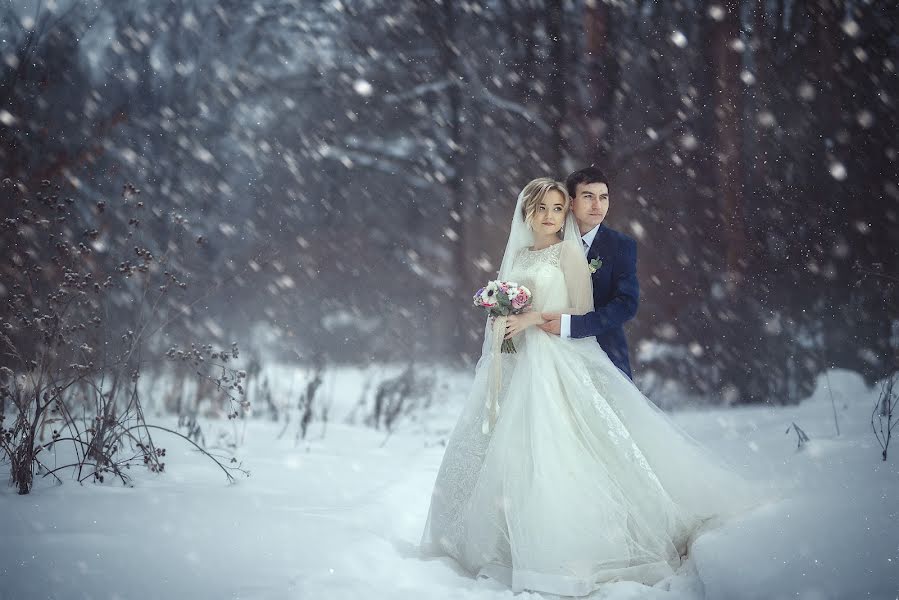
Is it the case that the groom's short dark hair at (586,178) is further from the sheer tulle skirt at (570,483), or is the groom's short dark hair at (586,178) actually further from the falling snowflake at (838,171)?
the falling snowflake at (838,171)

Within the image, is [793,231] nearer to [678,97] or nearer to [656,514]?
[678,97]

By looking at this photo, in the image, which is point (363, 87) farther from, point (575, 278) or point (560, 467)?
point (560, 467)

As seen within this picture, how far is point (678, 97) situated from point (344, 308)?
5959 mm

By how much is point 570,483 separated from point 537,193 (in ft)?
4.08

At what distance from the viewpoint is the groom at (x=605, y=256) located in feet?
7.93

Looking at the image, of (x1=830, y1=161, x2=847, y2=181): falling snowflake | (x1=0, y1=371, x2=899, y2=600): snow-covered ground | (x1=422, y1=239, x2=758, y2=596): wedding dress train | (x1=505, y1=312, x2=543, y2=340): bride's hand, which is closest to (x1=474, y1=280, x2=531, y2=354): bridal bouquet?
(x1=505, y1=312, x2=543, y2=340): bride's hand

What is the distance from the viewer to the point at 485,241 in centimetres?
859

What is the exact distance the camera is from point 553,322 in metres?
2.29

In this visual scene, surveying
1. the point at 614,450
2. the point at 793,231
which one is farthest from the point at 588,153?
the point at 614,450

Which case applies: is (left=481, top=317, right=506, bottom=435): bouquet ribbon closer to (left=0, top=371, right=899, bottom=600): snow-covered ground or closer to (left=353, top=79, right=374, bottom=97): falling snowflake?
(left=0, top=371, right=899, bottom=600): snow-covered ground

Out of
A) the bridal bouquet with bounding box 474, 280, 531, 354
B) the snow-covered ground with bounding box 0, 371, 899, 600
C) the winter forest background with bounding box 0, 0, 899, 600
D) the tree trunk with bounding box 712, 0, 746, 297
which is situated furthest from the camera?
the tree trunk with bounding box 712, 0, 746, 297

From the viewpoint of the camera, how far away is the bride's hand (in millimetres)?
2271

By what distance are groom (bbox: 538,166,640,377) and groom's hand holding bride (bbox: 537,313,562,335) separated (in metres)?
0.23

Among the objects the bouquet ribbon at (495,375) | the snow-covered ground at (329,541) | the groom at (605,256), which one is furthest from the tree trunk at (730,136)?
the bouquet ribbon at (495,375)
